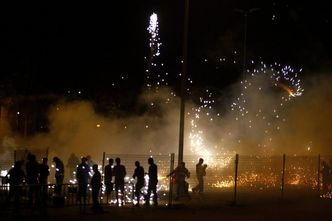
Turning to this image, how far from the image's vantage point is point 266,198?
83.0 ft

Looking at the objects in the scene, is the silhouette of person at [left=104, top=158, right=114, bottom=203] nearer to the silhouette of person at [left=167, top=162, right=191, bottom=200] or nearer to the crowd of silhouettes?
the crowd of silhouettes

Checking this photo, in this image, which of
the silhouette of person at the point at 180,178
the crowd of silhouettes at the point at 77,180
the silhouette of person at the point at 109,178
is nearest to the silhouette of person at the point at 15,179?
the crowd of silhouettes at the point at 77,180

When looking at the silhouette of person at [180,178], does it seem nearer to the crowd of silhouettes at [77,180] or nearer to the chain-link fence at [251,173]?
the crowd of silhouettes at [77,180]

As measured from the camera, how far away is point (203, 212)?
19469 millimetres

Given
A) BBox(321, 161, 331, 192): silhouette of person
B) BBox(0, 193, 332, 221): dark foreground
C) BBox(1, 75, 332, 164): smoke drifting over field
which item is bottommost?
BBox(0, 193, 332, 221): dark foreground

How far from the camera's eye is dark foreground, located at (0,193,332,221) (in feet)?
56.6

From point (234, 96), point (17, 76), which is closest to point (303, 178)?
point (17, 76)

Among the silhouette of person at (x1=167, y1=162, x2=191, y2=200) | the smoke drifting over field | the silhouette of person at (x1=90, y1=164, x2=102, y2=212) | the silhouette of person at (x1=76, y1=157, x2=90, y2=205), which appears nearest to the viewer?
the silhouette of person at (x1=90, y1=164, x2=102, y2=212)

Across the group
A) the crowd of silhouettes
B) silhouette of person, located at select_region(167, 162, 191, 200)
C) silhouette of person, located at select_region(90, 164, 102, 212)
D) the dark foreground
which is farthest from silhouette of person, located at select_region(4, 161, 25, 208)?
silhouette of person, located at select_region(167, 162, 191, 200)

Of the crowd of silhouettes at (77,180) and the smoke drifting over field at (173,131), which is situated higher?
the smoke drifting over field at (173,131)

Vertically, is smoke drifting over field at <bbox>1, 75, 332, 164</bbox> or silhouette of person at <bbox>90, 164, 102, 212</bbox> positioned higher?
smoke drifting over field at <bbox>1, 75, 332, 164</bbox>

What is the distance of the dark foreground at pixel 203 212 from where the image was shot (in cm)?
1727

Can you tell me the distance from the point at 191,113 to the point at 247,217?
98.9 ft

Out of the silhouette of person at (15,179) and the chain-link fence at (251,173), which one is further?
the chain-link fence at (251,173)
